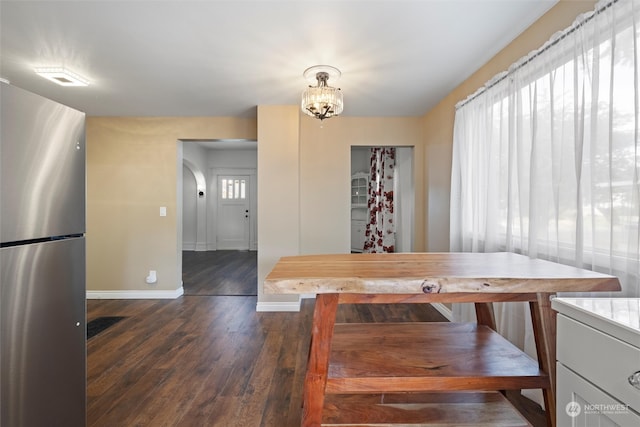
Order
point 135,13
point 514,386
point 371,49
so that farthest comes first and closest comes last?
1. point 371,49
2. point 135,13
3. point 514,386

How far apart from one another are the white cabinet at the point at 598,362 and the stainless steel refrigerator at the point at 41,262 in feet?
5.54

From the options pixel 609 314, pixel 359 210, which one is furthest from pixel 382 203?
pixel 609 314

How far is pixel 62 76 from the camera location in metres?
2.41

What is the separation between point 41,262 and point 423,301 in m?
1.41

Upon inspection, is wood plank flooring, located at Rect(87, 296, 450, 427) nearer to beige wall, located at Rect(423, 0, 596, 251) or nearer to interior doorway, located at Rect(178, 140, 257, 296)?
beige wall, located at Rect(423, 0, 596, 251)

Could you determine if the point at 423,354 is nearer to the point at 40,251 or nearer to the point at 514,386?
the point at 514,386

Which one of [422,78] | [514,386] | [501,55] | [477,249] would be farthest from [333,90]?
[514,386]

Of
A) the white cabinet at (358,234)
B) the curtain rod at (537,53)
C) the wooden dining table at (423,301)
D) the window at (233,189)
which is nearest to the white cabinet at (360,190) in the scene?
the white cabinet at (358,234)

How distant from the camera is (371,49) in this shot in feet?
6.71

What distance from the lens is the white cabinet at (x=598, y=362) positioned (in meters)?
0.64

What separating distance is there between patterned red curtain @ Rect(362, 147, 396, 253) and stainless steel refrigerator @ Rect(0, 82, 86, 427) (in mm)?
4763

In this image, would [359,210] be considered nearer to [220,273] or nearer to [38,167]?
[220,273]

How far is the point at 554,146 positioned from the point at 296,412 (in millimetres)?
2000

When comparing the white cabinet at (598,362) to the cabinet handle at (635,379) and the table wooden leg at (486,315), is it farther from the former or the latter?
the table wooden leg at (486,315)
